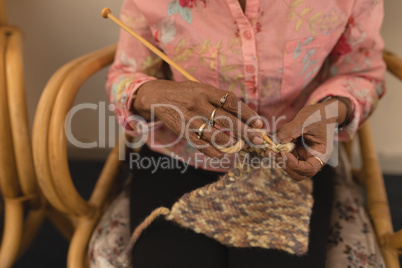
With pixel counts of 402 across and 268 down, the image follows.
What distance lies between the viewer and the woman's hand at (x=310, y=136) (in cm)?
62

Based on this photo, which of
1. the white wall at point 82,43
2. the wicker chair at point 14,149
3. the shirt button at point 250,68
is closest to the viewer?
the shirt button at point 250,68

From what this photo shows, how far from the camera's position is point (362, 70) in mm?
785

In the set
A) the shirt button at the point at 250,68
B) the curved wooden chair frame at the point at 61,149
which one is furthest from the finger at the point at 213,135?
the curved wooden chair frame at the point at 61,149

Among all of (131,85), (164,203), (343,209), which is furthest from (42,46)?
(343,209)

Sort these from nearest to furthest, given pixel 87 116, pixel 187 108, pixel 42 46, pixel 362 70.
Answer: pixel 187 108 < pixel 362 70 < pixel 42 46 < pixel 87 116

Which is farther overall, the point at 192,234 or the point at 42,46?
the point at 42,46

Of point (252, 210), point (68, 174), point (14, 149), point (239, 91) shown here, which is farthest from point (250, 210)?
point (14, 149)

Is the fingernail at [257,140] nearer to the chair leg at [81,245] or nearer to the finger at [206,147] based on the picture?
the finger at [206,147]

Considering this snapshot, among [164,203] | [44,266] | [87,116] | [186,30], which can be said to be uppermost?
[186,30]

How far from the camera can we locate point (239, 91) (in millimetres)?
758

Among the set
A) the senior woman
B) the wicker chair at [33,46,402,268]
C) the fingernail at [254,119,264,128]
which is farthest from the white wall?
the fingernail at [254,119,264,128]

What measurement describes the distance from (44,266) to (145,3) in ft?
3.18

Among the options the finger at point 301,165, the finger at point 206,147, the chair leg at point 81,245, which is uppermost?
the finger at point 206,147

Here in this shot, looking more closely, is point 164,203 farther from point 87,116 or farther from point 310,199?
point 87,116
